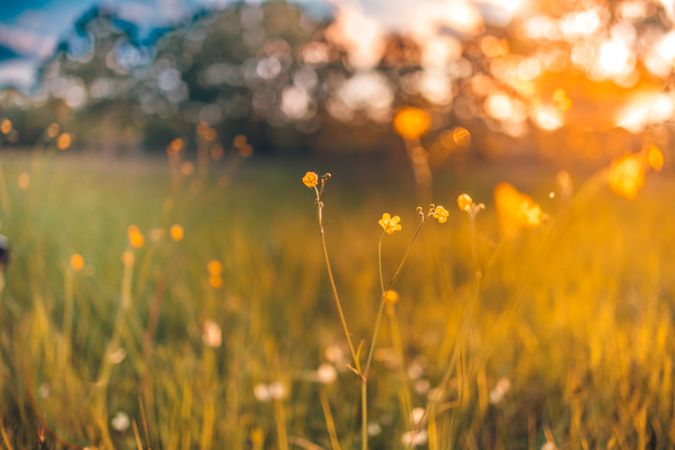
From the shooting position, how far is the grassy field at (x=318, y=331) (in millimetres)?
1686

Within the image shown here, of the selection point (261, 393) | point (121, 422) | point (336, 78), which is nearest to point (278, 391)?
point (261, 393)

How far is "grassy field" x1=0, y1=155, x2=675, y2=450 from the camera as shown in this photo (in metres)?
1.69

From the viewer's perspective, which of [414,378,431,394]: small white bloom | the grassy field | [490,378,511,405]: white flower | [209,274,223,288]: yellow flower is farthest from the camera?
[209,274,223,288]: yellow flower

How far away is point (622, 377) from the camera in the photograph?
1.81 meters

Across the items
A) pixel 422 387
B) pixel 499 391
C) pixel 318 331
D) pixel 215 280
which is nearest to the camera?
pixel 499 391

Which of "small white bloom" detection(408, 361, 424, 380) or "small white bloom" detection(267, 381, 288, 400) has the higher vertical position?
"small white bloom" detection(267, 381, 288, 400)

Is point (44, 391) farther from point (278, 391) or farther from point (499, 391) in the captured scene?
point (499, 391)

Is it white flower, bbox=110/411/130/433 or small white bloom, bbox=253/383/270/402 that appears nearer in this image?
white flower, bbox=110/411/130/433

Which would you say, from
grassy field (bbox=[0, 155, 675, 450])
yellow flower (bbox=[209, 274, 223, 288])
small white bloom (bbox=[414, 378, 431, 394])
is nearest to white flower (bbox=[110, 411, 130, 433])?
grassy field (bbox=[0, 155, 675, 450])

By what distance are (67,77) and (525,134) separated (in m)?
3.68

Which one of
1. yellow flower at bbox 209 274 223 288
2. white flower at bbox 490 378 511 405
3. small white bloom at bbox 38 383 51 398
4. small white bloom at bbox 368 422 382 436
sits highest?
yellow flower at bbox 209 274 223 288

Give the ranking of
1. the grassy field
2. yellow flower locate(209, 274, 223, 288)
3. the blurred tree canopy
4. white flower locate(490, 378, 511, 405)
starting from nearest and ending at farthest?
the grassy field, white flower locate(490, 378, 511, 405), yellow flower locate(209, 274, 223, 288), the blurred tree canopy

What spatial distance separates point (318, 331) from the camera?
2566 mm

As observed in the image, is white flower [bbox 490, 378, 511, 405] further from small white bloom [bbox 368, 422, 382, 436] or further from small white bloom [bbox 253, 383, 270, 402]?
small white bloom [bbox 253, 383, 270, 402]
